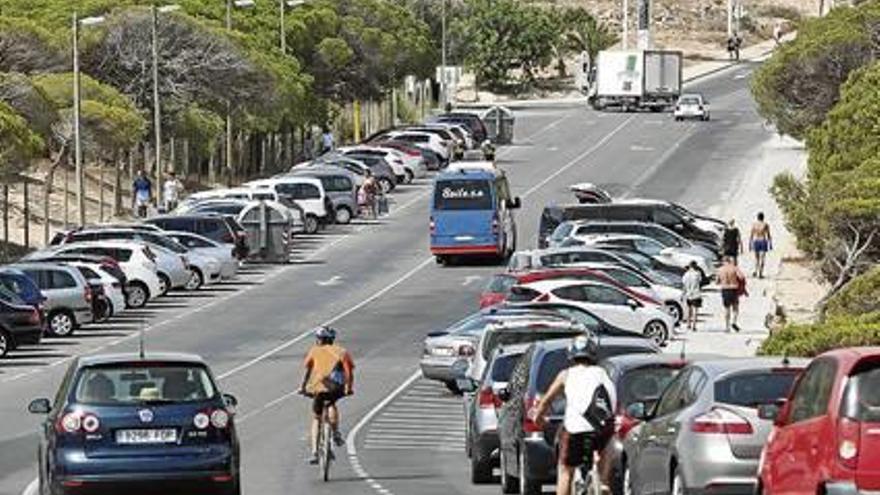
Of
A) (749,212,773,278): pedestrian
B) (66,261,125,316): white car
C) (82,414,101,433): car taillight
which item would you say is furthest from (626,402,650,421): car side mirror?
(749,212,773,278): pedestrian

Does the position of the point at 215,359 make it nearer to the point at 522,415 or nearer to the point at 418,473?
the point at 418,473

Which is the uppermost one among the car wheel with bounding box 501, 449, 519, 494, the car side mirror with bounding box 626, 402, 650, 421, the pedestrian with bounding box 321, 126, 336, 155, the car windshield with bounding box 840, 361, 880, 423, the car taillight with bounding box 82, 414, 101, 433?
the car windshield with bounding box 840, 361, 880, 423

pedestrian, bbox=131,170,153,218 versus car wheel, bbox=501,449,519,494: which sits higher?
car wheel, bbox=501,449,519,494

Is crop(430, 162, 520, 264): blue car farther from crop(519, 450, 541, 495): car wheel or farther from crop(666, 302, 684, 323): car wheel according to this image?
crop(519, 450, 541, 495): car wheel

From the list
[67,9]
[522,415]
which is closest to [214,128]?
[67,9]

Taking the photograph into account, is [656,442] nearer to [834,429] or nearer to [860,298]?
[834,429]

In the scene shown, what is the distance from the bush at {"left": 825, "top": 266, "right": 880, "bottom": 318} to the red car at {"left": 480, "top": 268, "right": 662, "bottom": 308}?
34.0ft

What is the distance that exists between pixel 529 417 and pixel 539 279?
85.0 ft

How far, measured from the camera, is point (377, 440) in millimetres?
36812

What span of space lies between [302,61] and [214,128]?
21.6m

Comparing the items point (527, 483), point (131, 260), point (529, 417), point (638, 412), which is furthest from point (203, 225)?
point (638, 412)

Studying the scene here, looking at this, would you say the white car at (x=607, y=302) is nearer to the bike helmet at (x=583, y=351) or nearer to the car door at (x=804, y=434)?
the bike helmet at (x=583, y=351)

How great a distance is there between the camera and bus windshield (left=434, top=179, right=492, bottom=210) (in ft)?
221

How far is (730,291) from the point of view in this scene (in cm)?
→ 5291
